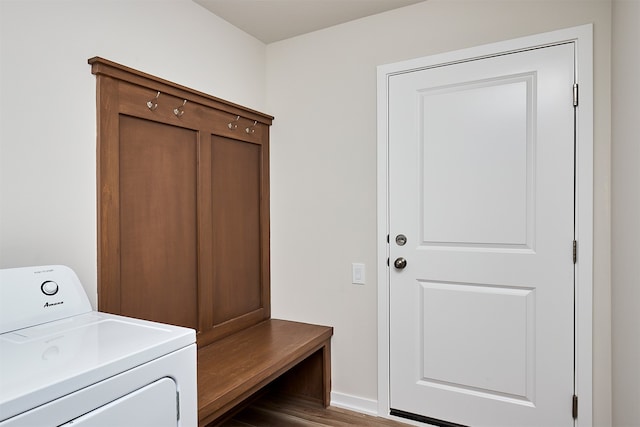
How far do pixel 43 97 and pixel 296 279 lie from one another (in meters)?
1.67

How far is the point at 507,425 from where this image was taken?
2.05 metres

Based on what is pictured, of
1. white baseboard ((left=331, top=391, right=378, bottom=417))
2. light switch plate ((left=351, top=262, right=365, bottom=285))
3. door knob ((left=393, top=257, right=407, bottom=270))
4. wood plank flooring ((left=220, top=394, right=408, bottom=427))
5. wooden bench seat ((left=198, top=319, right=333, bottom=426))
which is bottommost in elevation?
wood plank flooring ((left=220, top=394, right=408, bottom=427))

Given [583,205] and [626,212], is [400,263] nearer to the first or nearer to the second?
[583,205]

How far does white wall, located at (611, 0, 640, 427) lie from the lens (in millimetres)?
1471

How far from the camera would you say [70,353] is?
1.04 meters

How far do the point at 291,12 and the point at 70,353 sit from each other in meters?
2.03

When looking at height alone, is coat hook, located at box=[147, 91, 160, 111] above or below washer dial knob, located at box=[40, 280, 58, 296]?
above

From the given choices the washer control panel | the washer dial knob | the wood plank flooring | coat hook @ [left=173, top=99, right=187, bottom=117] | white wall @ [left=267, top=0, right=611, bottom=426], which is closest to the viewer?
the washer control panel

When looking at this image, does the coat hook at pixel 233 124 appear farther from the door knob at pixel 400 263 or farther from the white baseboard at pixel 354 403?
the white baseboard at pixel 354 403

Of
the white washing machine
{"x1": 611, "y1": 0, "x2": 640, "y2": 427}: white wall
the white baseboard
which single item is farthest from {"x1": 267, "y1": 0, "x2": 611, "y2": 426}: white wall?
the white washing machine

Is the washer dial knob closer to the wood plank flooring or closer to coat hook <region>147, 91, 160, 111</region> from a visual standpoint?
coat hook <region>147, 91, 160, 111</region>

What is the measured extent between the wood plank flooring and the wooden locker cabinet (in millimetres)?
501

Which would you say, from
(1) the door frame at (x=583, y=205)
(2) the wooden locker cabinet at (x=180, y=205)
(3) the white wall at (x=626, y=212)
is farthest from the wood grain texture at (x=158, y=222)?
(3) the white wall at (x=626, y=212)

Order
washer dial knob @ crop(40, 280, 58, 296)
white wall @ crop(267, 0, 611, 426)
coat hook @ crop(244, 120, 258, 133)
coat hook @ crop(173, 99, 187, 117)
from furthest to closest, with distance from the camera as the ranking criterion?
coat hook @ crop(244, 120, 258, 133) < white wall @ crop(267, 0, 611, 426) < coat hook @ crop(173, 99, 187, 117) < washer dial knob @ crop(40, 280, 58, 296)
